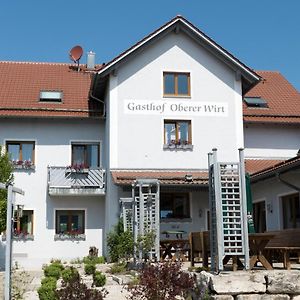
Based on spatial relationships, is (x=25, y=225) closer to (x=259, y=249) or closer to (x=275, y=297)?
(x=259, y=249)

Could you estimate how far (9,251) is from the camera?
7293mm

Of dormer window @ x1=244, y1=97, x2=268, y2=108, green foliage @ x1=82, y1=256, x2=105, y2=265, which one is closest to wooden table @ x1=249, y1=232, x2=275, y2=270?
green foliage @ x1=82, y1=256, x2=105, y2=265

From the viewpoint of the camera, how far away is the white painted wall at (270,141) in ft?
77.4

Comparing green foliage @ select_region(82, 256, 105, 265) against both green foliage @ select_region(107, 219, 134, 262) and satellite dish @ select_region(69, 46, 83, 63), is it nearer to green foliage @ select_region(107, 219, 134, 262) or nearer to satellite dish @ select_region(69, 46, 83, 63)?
Result: green foliage @ select_region(107, 219, 134, 262)

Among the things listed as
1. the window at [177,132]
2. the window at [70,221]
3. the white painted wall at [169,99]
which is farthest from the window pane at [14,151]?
the window at [177,132]

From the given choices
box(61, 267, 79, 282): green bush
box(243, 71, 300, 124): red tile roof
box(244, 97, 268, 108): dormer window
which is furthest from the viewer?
box(244, 97, 268, 108): dormer window

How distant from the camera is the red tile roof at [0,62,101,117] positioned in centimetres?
2240

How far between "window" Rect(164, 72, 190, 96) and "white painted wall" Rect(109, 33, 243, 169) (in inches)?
8.6

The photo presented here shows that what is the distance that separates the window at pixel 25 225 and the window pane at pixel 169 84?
285 inches

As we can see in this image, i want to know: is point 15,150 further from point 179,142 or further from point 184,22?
point 184,22

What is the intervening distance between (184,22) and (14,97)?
7.60 m

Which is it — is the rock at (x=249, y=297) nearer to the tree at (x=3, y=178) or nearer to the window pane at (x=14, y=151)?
the tree at (x=3, y=178)

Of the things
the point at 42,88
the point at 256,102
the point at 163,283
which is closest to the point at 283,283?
the point at 163,283

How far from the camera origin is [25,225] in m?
22.1
